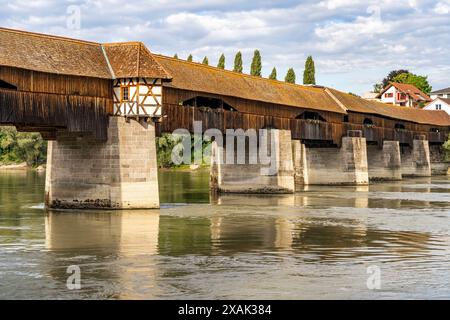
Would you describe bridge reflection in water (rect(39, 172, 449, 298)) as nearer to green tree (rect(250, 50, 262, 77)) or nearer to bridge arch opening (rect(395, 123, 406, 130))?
bridge arch opening (rect(395, 123, 406, 130))

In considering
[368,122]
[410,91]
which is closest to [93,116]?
[368,122]

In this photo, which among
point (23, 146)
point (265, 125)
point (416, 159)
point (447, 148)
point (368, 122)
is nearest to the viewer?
point (265, 125)

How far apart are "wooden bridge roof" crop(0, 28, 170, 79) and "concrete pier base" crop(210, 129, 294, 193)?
13852 millimetres

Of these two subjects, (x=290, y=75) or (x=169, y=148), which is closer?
(x=169, y=148)

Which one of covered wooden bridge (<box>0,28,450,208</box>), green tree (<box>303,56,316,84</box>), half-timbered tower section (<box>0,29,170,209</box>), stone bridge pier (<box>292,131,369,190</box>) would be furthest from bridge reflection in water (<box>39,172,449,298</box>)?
green tree (<box>303,56,316,84</box>)

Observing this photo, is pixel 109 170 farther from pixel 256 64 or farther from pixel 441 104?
pixel 441 104

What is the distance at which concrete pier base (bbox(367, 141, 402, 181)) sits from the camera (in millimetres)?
66250

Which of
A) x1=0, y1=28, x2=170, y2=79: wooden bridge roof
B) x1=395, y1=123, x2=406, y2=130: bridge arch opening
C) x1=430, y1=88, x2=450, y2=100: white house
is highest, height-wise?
x1=430, y1=88, x2=450, y2=100: white house

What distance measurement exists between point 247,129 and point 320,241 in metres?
21.3

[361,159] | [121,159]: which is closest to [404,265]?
[121,159]

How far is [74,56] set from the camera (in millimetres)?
31859

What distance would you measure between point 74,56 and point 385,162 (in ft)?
136

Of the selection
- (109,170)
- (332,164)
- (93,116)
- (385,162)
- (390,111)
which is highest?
A: (390,111)
